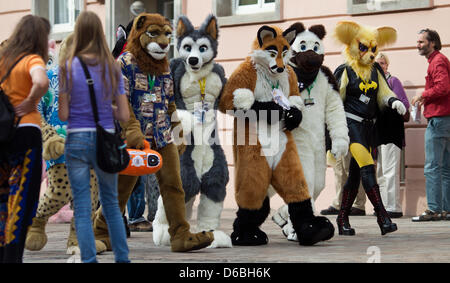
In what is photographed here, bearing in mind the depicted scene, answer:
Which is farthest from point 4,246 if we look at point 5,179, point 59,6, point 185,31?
point 59,6

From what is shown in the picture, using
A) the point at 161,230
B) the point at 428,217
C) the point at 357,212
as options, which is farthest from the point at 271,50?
the point at 357,212

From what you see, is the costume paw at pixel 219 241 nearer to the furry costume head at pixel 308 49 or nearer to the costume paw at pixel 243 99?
the costume paw at pixel 243 99

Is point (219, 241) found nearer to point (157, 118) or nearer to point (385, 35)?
point (157, 118)

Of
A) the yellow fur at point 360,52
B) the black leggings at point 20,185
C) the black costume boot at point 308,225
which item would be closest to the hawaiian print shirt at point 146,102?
the black costume boot at point 308,225

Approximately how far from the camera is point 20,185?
504 cm

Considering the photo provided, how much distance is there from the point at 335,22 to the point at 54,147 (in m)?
6.26

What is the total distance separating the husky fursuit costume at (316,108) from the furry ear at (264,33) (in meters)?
0.34

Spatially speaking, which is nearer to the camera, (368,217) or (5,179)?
(5,179)

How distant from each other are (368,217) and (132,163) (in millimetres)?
5466

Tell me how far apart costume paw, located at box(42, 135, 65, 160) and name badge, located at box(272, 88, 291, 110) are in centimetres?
191
